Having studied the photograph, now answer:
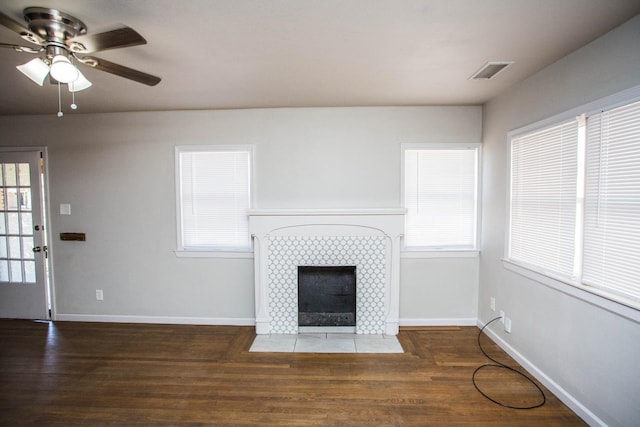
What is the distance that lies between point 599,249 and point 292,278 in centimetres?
256

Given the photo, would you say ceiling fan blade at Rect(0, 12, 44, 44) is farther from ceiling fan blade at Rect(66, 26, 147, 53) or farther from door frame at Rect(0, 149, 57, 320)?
door frame at Rect(0, 149, 57, 320)

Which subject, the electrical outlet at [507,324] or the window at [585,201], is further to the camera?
the electrical outlet at [507,324]

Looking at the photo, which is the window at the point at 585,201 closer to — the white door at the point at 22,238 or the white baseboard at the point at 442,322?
the white baseboard at the point at 442,322

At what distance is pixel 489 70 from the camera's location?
90.7 inches

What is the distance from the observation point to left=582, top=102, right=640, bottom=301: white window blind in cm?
165

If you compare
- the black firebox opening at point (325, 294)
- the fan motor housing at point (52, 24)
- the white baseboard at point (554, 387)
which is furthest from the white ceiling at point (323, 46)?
the white baseboard at point (554, 387)

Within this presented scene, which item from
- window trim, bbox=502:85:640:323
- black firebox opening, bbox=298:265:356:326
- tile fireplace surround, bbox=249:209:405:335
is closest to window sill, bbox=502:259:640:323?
window trim, bbox=502:85:640:323

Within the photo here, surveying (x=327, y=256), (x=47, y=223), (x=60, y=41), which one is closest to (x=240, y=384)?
(x=327, y=256)

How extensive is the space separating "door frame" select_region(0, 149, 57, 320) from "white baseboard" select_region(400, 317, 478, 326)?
4274mm

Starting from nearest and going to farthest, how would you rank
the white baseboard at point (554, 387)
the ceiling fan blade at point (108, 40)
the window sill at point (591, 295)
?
the ceiling fan blade at point (108, 40), the window sill at point (591, 295), the white baseboard at point (554, 387)

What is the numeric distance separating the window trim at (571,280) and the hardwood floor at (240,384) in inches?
33.3

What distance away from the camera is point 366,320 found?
312 cm

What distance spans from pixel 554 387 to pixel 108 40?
3733mm

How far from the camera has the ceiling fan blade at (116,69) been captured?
1604 mm
